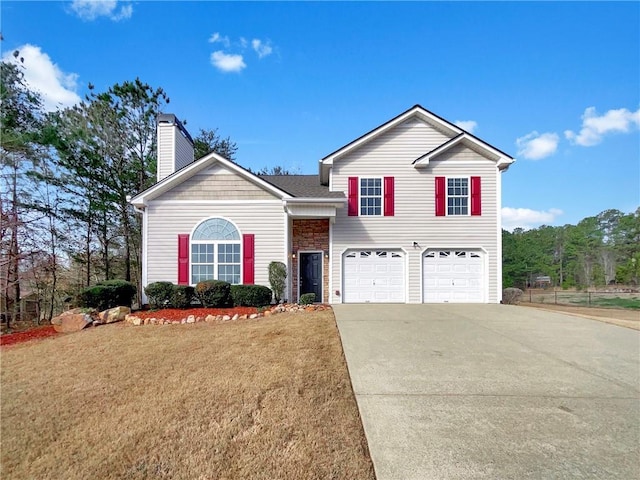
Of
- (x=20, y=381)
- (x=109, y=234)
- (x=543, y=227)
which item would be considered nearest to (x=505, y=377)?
(x=20, y=381)

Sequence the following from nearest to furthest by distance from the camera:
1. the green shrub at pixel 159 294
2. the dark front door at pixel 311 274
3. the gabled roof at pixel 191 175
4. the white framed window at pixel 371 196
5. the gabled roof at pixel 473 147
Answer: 1. the green shrub at pixel 159 294
2. the gabled roof at pixel 191 175
3. the gabled roof at pixel 473 147
4. the white framed window at pixel 371 196
5. the dark front door at pixel 311 274

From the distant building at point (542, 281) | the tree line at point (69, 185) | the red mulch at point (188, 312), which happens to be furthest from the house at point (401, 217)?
the distant building at point (542, 281)

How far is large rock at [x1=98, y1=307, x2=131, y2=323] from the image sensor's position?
9.83 m

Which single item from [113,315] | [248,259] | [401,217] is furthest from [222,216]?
[401,217]

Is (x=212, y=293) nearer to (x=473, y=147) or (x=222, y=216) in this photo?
(x=222, y=216)

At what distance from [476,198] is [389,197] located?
10.6ft

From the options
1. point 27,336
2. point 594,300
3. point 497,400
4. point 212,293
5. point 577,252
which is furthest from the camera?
point 577,252

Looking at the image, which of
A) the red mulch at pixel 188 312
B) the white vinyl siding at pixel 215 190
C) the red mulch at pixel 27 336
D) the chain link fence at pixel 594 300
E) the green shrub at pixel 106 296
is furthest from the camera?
the chain link fence at pixel 594 300

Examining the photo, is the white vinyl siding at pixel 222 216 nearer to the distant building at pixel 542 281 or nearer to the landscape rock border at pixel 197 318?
the landscape rock border at pixel 197 318

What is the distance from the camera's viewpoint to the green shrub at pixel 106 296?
10219 mm

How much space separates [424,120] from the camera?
13094mm

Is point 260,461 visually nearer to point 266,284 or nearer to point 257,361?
point 257,361

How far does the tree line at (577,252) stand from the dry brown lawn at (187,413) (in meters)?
Result: 42.2

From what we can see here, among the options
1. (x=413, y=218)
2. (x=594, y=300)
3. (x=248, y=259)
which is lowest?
(x=594, y=300)
